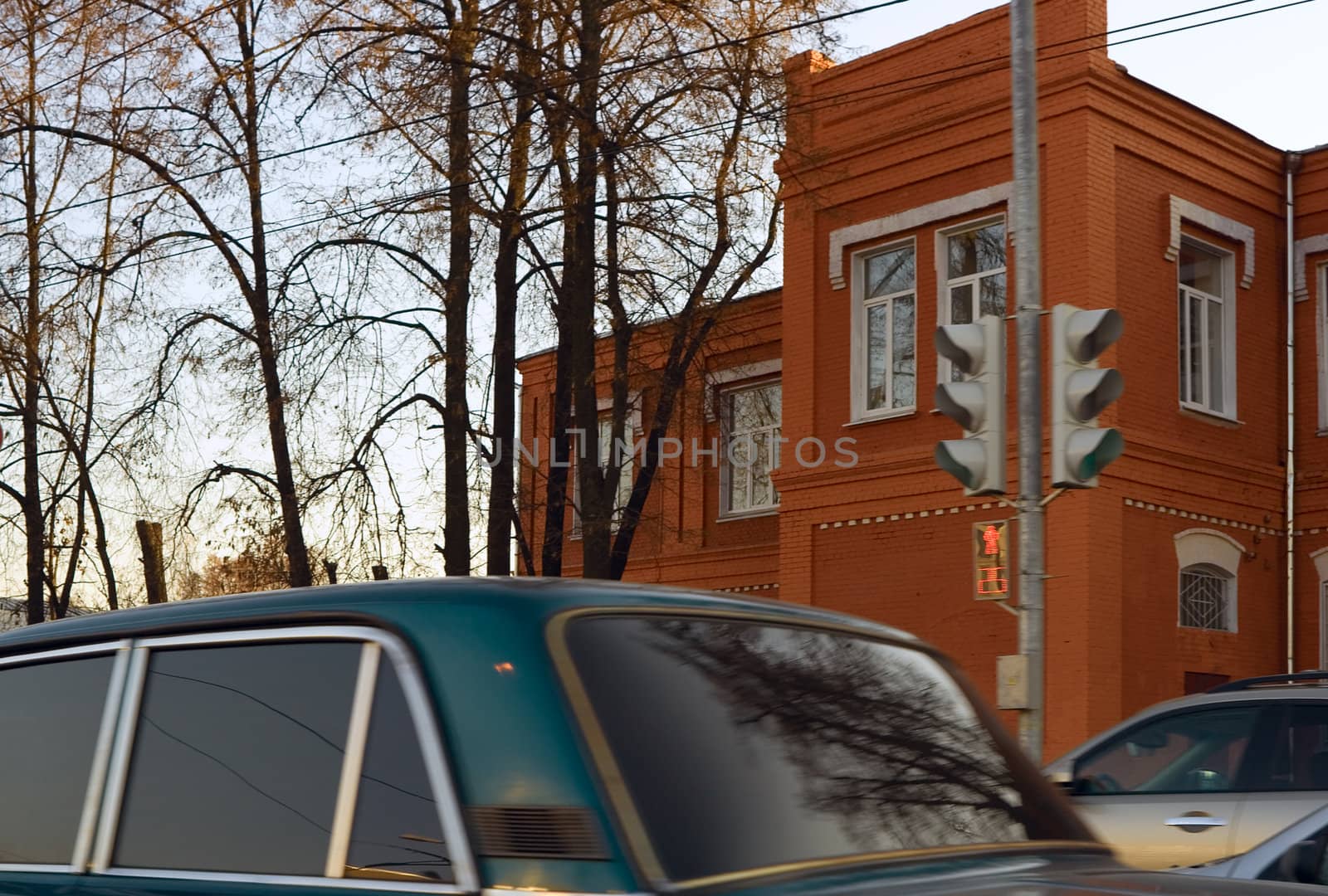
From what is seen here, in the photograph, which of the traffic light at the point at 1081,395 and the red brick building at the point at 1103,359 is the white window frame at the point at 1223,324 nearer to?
the red brick building at the point at 1103,359

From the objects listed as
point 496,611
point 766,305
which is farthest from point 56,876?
point 766,305

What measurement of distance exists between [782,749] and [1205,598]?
17.3 m

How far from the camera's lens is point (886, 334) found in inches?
804

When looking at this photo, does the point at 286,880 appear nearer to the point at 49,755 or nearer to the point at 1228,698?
the point at 49,755

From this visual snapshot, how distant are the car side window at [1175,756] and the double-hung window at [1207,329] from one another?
11.4 meters

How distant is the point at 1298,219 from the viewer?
797 inches

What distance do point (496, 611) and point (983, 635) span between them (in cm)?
1626

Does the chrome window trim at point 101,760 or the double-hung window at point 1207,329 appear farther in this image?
the double-hung window at point 1207,329

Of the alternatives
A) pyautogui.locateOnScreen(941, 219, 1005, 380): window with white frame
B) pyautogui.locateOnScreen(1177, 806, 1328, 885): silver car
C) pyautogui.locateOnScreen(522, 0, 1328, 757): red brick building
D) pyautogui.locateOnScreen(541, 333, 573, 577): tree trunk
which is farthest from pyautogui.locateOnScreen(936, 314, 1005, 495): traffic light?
pyautogui.locateOnScreen(541, 333, 573, 577): tree trunk

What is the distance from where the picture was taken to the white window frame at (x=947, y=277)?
1927 cm

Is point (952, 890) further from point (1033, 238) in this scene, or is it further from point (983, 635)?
point (983, 635)

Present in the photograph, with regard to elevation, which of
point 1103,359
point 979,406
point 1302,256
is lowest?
point 979,406

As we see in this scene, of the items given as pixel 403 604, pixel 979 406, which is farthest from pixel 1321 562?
pixel 403 604

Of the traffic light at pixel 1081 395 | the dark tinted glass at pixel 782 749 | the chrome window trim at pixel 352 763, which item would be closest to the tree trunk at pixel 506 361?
the traffic light at pixel 1081 395
